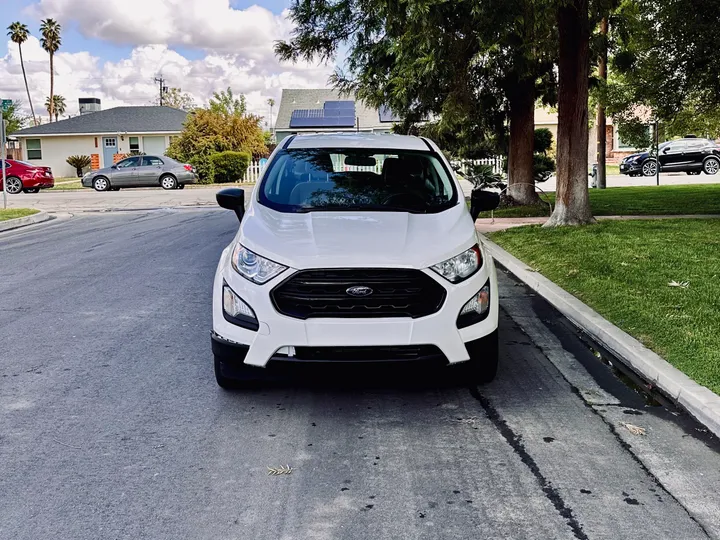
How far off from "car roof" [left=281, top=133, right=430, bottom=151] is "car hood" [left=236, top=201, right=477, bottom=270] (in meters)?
1.24

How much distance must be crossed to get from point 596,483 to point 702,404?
1.29 meters

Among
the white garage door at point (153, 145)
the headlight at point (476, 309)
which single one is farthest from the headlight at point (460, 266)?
the white garage door at point (153, 145)

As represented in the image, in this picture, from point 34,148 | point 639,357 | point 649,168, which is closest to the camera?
point 639,357

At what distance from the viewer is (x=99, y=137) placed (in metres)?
46.9

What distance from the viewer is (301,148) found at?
6539 millimetres

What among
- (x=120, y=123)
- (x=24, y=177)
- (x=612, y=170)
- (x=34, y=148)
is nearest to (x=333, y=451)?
(x=24, y=177)

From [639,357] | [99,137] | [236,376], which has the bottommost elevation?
[639,357]

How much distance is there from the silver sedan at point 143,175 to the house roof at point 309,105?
54.9 feet

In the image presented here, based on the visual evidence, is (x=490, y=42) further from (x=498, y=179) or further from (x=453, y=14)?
(x=498, y=179)

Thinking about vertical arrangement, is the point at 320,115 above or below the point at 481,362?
above

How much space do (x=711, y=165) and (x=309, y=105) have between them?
2748 centimetres

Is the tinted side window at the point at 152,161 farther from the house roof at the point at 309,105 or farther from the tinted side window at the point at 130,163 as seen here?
the house roof at the point at 309,105

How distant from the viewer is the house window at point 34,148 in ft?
156

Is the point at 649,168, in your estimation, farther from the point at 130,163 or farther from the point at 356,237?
the point at 356,237
